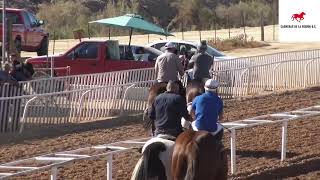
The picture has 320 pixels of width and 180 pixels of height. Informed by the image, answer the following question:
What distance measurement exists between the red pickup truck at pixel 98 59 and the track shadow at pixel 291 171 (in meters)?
11.2

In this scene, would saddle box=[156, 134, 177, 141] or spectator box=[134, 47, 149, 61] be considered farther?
spectator box=[134, 47, 149, 61]

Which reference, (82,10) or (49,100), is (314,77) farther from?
(82,10)

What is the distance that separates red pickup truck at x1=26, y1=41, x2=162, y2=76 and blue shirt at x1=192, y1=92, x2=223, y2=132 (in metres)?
13.5

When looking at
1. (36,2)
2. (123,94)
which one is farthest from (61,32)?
(123,94)

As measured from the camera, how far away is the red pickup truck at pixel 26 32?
30359 millimetres

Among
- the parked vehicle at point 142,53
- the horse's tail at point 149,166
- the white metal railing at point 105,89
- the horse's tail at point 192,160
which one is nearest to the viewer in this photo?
the horse's tail at point 192,160

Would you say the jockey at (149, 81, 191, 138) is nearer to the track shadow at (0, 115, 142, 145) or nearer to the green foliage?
the track shadow at (0, 115, 142, 145)

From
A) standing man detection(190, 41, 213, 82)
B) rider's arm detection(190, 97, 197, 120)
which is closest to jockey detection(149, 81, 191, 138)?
rider's arm detection(190, 97, 197, 120)

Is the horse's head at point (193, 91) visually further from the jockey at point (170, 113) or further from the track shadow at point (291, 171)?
the jockey at point (170, 113)

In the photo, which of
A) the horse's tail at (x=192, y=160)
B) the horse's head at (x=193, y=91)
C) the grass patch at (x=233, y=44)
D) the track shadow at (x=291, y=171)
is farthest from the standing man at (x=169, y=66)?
the grass patch at (x=233, y=44)

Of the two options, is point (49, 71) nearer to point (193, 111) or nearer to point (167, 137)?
point (193, 111)

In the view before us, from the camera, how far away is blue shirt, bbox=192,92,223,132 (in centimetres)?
1051

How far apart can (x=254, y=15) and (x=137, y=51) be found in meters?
55.4

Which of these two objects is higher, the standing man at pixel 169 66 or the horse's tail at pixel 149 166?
the standing man at pixel 169 66
